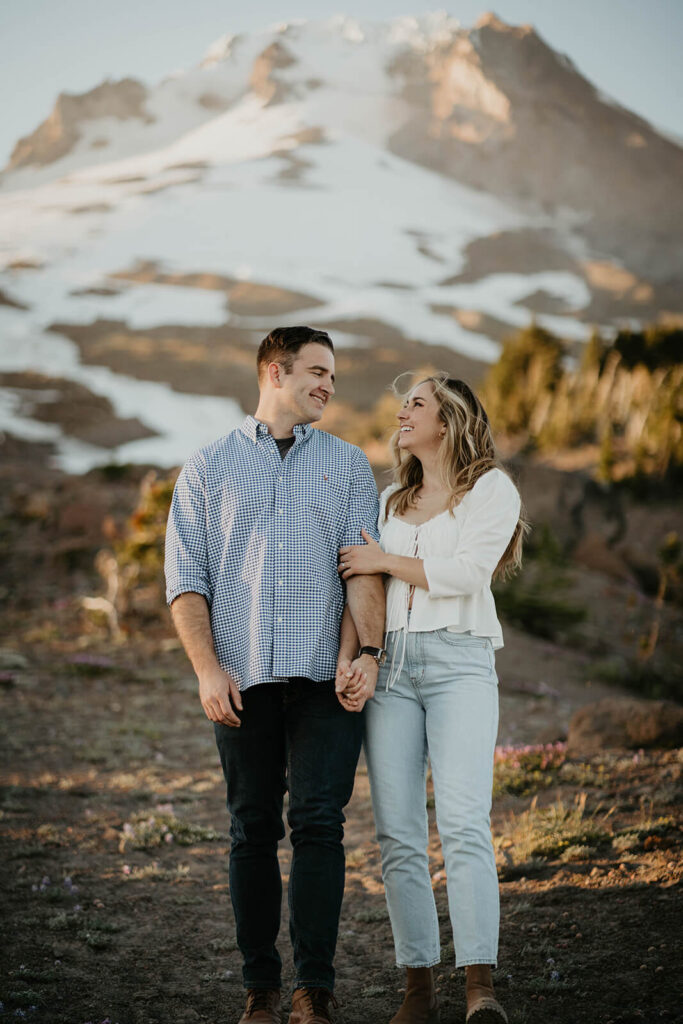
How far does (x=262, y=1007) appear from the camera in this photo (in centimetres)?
277

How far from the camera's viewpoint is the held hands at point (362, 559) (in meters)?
2.96

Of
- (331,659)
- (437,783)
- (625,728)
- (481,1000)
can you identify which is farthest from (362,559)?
(625,728)

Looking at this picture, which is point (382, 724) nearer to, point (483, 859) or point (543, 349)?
point (483, 859)

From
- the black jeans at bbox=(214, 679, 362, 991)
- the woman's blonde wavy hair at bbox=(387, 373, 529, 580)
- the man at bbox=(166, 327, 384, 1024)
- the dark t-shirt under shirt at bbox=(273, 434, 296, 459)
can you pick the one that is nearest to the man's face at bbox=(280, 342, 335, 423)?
the man at bbox=(166, 327, 384, 1024)

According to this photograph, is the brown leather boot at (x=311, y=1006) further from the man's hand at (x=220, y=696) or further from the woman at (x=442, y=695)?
the man's hand at (x=220, y=696)

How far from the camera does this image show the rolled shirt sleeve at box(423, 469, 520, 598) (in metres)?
2.86

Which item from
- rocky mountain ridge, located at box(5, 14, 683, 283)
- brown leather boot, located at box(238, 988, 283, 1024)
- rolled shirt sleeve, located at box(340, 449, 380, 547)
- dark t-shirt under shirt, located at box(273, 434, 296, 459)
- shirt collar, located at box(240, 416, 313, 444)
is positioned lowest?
brown leather boot, located at box(238, 988, 283, 1024)

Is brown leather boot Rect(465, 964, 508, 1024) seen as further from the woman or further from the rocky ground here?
the rocky ground

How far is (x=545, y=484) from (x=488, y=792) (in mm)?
15403

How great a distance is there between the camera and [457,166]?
12450cm

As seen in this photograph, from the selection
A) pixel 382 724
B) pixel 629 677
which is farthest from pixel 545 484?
pixel 382 724

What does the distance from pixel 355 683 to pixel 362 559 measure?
0.43 metres

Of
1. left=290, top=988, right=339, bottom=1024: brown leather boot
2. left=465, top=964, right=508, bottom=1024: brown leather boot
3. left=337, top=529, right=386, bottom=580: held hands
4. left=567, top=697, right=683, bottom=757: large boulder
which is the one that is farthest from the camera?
left=567, top=697, right=683, bottom=757: large boulder

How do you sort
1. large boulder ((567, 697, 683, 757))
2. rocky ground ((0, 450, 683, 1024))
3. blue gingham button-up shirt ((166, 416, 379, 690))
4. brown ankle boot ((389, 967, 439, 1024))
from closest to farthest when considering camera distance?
brown ankle boot ((389, 967, 439, 1024)), blue gingham button-up shirt ((166, 416, 379, 690)), rocky ground ((0, 450, 683, 1024)), large boulder ((567, 697, 683, 757))
